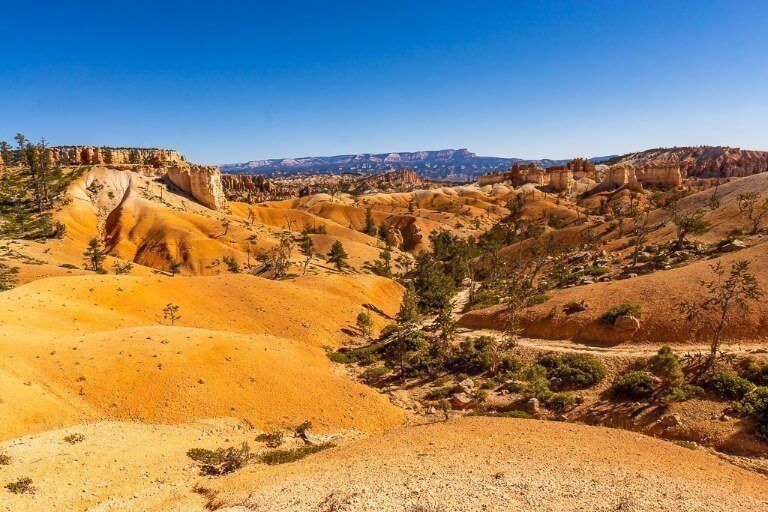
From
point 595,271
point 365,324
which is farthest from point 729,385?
point 365,324

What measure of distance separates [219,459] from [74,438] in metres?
7.02

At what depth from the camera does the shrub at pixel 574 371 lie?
29.4m

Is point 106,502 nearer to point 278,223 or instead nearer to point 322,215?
point 278,223

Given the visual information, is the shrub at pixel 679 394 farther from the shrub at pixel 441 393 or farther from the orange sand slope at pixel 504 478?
the shrub at pixel 441 393

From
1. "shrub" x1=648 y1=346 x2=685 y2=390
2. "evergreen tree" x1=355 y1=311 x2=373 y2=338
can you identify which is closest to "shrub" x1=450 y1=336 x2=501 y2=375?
"shrub" x1=648 y1=346 x2=685 y2=390

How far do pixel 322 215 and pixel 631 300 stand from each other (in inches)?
4654

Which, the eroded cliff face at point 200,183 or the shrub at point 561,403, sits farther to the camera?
the eroded cliff face at point 200,183

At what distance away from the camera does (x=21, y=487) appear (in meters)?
14.8

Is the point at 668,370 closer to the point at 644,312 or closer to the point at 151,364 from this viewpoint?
the point at 644,312

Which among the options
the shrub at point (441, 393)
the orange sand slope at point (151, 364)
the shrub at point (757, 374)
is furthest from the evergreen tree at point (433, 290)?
the shrub at point (757, 374)

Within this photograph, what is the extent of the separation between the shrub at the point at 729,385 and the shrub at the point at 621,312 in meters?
9.57

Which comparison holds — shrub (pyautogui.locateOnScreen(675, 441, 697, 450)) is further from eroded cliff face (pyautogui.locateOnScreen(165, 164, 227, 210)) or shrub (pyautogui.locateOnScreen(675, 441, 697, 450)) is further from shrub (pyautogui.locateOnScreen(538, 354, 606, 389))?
eroded cliff face (pyautogui.locateOnScreen(165, 164, 227, 210))

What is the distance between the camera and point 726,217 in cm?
6462

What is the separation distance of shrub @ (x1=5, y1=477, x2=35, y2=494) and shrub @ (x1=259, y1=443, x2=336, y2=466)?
9.15 meters
